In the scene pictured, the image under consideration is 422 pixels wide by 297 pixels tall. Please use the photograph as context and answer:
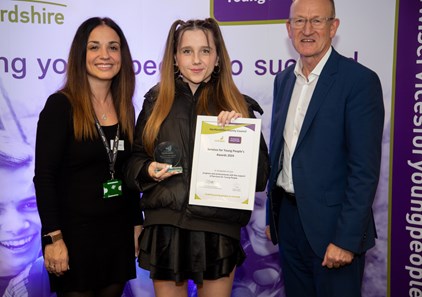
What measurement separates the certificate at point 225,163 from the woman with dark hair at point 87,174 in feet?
1.78

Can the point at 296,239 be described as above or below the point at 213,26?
below

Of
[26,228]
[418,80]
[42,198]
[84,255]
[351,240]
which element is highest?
[418,80]

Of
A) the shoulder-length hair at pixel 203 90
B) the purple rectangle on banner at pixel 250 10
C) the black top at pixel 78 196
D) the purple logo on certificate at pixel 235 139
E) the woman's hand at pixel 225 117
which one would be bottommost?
the black top at pixel 78 196

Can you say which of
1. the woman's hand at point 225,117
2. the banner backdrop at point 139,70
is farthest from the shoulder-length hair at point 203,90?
the banner backdrop at point 139,70

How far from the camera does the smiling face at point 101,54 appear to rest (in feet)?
8.09

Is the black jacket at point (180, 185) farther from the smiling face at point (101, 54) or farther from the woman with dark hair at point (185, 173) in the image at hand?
the smiling face at point (101, 54)

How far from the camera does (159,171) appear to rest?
2.13 meters

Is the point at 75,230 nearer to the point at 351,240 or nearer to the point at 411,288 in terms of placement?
the point at 351,240

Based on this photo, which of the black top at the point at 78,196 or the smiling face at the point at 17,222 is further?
the smiling face at the point at 17,222

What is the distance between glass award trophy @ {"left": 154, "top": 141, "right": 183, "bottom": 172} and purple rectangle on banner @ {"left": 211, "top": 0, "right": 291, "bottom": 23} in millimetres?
1694

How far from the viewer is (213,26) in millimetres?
2307

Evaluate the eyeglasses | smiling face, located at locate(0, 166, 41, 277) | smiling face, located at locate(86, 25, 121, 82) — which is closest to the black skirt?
smiling face, located at locate(86, 25, 121, 82)

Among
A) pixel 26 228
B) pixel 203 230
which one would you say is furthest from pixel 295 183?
pixel 26 228

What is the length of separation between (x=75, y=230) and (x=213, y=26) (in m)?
1.32
